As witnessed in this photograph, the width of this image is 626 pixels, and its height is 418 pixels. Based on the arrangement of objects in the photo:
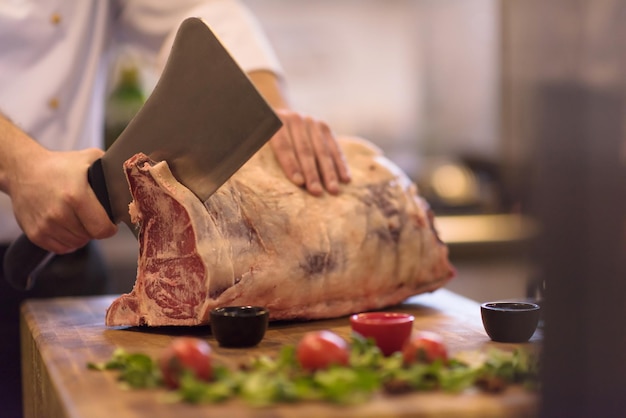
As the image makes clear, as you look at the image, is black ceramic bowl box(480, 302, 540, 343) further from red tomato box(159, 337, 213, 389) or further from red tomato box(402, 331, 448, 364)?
red tomato box(159, 337, 213, 389)

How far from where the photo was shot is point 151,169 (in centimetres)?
159

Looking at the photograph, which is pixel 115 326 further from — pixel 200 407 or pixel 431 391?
pixel 431 391

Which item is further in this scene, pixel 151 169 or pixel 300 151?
pixel 300 151

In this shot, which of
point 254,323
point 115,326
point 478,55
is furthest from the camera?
point 478,55

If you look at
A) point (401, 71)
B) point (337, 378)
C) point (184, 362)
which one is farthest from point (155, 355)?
point (401, 71)

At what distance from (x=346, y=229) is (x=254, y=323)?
46cm

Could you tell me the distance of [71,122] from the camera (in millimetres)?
2297

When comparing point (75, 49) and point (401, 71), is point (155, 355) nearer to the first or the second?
point (75, 49)

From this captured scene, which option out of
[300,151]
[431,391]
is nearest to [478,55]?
[300,151]

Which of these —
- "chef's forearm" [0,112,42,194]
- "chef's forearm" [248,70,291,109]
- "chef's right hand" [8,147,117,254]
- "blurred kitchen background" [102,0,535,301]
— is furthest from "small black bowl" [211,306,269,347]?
"blurred kitchen background" [102,0,535,301]

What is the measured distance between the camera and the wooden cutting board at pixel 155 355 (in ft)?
3.48

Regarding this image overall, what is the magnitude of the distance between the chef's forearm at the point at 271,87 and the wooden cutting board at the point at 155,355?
62cm

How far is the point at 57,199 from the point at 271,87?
0.79m

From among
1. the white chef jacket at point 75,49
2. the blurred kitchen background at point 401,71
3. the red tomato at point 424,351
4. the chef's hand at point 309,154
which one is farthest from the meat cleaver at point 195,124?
the blurred kitchen background at point 401,71
